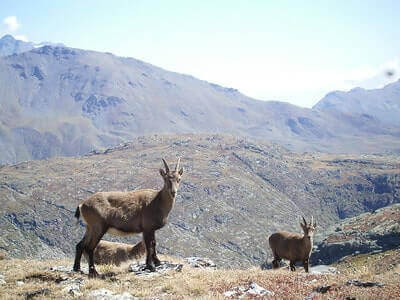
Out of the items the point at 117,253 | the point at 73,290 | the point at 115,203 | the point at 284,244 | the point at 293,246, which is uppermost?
the point at 115,203

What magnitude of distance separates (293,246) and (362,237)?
114 meters

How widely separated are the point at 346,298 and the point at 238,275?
5308 millimetres

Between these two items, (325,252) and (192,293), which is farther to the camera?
(325,252)

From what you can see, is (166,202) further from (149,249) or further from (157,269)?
(157,269)

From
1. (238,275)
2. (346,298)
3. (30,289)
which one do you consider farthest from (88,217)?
(346,298)

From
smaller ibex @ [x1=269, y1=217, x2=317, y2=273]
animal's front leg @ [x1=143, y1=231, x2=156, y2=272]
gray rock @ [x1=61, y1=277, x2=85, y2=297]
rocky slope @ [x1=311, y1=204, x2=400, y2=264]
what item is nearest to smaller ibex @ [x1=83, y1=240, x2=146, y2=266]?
animal's front leg @ [x1=143, y1=231, x2=156, y2=272]

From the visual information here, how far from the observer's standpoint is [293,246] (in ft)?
86.1

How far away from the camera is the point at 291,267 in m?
24.5

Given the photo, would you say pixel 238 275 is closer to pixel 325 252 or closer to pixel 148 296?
pixel 148 296

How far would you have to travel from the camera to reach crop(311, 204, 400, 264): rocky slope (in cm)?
11669

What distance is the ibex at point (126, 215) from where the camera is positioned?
17.1m

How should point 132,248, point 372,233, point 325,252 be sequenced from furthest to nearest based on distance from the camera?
point 325,252 < point 372,233 < point 132,248

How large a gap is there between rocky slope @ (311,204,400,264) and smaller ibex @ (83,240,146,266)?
9969 centimetres

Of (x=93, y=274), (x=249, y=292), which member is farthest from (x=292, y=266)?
(x=93, y=274)
